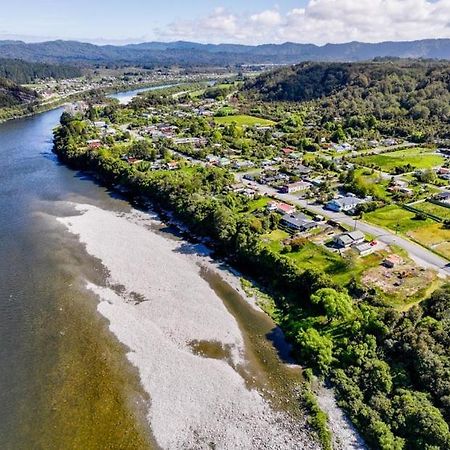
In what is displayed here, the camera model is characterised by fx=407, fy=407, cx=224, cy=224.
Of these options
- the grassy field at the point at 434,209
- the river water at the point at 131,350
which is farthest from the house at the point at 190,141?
the grassy field at the point at 434,209

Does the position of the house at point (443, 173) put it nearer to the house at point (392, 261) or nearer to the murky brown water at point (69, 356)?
the house at point (392, 261)

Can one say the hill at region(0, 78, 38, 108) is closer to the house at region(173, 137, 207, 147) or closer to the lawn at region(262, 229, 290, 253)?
the house at region(173, 137, 207, 147)

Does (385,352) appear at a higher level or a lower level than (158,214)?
higher

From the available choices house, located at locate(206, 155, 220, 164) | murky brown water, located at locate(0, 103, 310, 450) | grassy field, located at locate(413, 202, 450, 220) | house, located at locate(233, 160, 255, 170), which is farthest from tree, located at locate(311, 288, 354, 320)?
house, located at locate(206, 155, 220, 164)

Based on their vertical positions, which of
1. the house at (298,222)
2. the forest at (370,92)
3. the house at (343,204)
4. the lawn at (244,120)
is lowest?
the lawn at (244,120)

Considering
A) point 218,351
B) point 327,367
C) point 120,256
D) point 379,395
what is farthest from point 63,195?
point 379,395

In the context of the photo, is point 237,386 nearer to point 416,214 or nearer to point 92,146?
point 416,214
